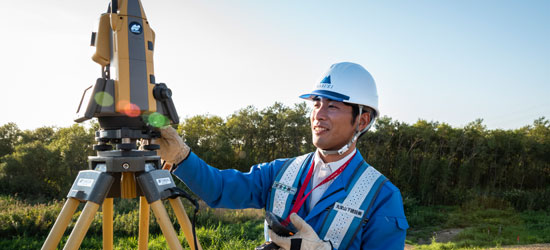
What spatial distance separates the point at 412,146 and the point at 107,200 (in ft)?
61.9

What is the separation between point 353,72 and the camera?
8.55ft

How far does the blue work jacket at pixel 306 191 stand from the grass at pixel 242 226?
13.5 feet

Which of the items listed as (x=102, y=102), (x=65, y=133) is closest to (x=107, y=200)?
(x=102, y=102)

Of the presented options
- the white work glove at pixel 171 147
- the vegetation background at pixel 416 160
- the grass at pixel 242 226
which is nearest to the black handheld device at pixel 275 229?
the white work glove at pixel 171 147

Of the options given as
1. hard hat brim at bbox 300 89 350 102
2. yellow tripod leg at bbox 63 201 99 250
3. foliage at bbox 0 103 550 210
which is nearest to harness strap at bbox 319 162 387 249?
hard hat brim at bbox 300 89 350 102

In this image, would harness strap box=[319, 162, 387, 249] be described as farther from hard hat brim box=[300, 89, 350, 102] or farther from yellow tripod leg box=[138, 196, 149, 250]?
yellow tripod leg box=[138, 196, 149, 250]

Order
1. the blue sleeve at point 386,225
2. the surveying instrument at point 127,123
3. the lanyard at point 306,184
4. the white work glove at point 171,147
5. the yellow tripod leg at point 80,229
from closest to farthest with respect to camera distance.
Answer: the yellow tripod leg at point 80,229 < the surveying instrument at point 127,123 < the blue sleeve at point 386,225 < the white work glove at point 171,147 < the lanyard at point 306,184

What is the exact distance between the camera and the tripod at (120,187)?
170 cm

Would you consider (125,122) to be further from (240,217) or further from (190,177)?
(240,217)

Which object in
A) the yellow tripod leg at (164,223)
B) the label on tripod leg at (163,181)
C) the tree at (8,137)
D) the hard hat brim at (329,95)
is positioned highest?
the tree at (8,137)

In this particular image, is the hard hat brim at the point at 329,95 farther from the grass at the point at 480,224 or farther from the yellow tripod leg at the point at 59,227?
the grass at the point at 480,224

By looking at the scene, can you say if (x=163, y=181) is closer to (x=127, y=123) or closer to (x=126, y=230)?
(x=127, y=123)

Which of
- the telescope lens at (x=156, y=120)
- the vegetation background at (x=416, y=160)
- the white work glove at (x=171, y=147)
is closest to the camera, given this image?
the telescope lens at (x=156, y=120)

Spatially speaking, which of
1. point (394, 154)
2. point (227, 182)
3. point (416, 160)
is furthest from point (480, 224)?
point (227, 182)
